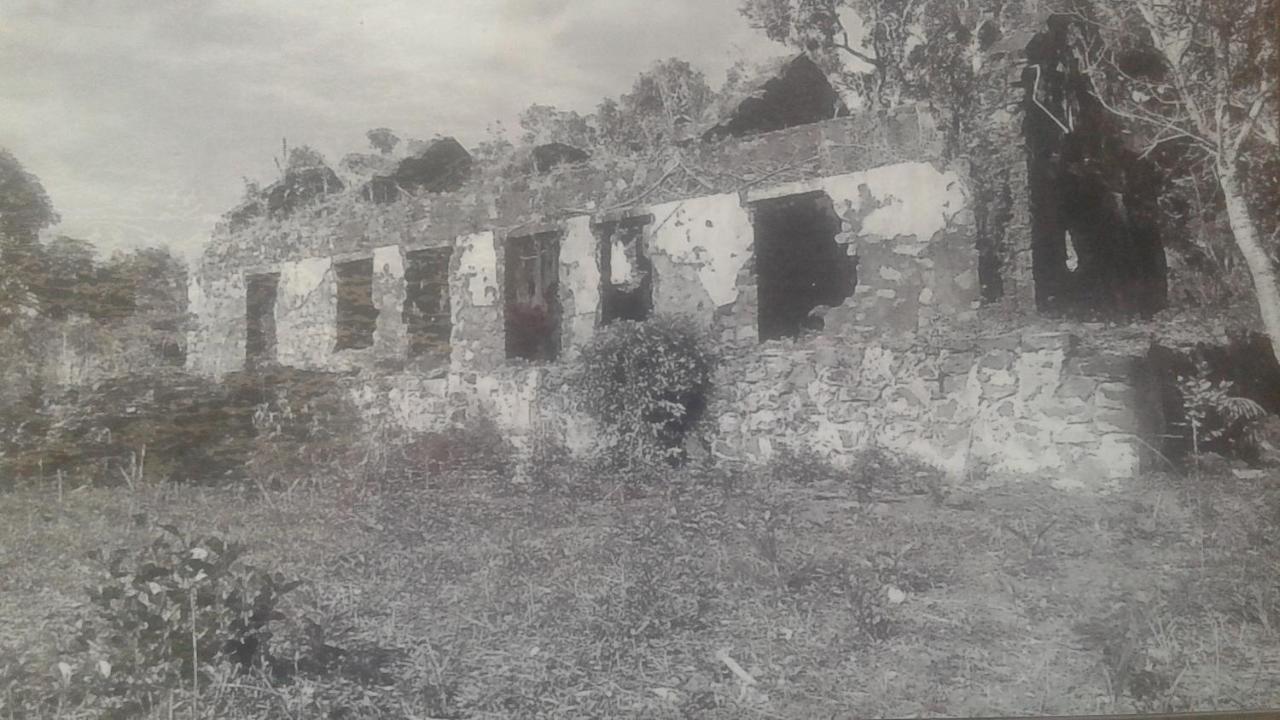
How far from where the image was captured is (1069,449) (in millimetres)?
3182

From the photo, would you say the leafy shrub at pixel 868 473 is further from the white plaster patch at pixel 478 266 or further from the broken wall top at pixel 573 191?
the white plaster patch at pixel 478 266

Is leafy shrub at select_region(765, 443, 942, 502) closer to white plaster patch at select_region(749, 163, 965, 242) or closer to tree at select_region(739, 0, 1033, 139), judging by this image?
white plaster patch at select_region(749, 163, 965, 242)

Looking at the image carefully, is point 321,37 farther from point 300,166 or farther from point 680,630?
point 680,630

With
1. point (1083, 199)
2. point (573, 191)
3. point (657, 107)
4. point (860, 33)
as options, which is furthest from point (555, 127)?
point (1083, 199)

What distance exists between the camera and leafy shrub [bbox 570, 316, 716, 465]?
338 cm

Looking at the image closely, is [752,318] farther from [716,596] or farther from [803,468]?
[716,596]

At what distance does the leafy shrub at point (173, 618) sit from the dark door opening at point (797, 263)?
2332mm

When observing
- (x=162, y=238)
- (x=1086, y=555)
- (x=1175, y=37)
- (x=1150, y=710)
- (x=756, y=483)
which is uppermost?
(x=1175, y=37)

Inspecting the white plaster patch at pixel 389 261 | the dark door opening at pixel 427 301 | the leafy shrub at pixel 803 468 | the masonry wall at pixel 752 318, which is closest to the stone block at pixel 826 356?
the masonry wall at pixel 752 318

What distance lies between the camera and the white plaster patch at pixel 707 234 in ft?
11.6

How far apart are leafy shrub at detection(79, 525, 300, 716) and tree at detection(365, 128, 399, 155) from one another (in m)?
1.78

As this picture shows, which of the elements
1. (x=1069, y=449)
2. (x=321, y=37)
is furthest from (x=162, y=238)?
(x=1069, y=449)

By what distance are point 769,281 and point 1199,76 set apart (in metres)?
2.05

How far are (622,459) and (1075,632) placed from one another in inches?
76.9
